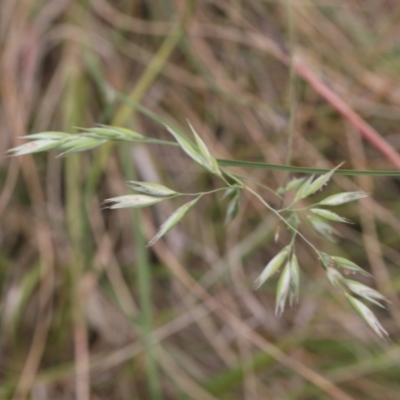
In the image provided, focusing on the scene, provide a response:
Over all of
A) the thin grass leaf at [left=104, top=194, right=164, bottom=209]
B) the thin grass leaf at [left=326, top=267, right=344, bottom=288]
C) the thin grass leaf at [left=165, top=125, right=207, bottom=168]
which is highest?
the thin grass leaf at [left=165, top=125, right=207, bottom=168]

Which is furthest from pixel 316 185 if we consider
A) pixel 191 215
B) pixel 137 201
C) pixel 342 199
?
pixel 191 215

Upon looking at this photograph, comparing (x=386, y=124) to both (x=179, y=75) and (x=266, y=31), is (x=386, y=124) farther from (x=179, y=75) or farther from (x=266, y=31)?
(x=179, y=75)

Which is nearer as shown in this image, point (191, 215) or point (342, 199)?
point (342, 199)

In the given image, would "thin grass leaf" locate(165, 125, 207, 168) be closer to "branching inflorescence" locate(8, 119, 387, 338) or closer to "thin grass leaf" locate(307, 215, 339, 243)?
"branching inflorescence" locate(8, 119, 387, 338)

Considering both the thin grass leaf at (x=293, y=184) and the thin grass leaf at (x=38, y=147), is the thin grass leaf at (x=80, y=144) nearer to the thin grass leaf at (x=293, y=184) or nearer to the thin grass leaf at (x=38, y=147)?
the thin grass leaf at (x=38, y=147)

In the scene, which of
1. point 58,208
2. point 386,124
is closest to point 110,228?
point 58,208

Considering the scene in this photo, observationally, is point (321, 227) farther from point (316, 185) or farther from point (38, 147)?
point (38, 147)

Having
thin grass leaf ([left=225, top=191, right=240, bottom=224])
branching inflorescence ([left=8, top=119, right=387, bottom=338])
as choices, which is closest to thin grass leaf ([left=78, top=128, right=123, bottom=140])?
branching inflorescence ([left=8, top=119, right=387, bottom=338])

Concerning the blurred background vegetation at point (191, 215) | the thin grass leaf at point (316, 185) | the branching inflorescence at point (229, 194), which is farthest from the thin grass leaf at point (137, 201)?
the blurred background vegetation at point (191, 215)
